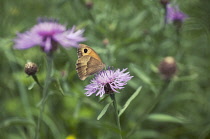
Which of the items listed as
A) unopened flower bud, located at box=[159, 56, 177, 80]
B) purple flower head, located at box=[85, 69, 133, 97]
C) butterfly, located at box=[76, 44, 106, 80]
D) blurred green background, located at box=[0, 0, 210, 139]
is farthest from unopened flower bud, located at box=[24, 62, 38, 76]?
unopened flower bud, located at box=[159, 56, 177, 80]

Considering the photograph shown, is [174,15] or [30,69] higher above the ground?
[174,15]

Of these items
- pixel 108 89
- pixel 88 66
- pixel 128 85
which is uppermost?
pixel 88 66

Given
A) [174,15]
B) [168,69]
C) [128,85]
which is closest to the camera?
[168,69]

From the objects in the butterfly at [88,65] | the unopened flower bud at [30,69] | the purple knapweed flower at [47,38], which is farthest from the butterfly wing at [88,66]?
the unopened flower bud at [30,69]

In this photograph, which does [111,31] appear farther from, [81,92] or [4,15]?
[4,15]

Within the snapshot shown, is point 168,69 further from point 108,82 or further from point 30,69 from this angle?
point 30,69

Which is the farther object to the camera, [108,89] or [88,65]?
[88,65]

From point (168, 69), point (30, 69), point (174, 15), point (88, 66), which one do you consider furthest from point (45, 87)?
point (174, 15)

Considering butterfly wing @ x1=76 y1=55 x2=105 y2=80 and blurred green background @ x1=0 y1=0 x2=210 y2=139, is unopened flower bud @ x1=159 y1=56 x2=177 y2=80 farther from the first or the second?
blurred green background @ x1=0 y1=0 x2=210 y2=139
